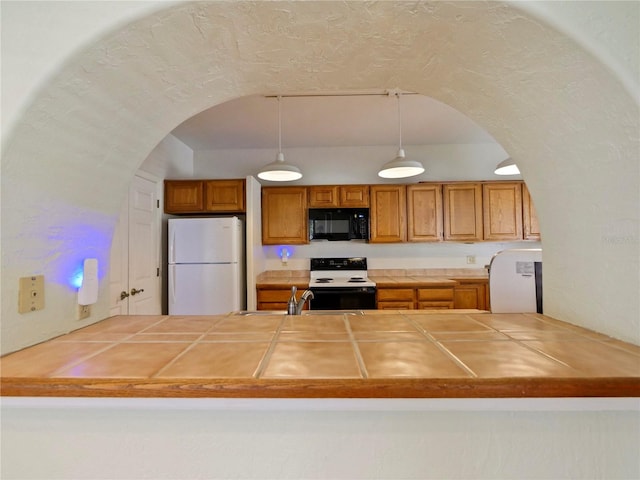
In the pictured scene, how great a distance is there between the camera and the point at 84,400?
0.59 m

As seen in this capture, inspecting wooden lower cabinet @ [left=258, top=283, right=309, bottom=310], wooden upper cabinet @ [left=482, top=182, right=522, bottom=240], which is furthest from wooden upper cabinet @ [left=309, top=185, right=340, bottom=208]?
wooden upper cabinet @ [left=482, top=182, right=522, bottom=240]

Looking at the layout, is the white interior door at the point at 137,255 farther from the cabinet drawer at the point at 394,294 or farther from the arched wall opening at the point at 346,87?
the cabinet drawer at the point at 394,294

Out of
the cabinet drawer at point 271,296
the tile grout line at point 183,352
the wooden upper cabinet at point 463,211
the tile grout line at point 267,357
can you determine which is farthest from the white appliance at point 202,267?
the wooden upper cabinet at point 463,211

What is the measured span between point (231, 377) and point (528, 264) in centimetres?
155

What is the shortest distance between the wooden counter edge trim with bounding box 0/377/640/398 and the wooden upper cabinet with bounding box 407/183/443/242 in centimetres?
297

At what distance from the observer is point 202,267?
9.57ft

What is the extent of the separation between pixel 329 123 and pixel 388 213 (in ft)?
4.19

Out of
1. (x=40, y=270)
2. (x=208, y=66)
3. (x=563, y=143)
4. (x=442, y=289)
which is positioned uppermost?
(x=208, y=66)

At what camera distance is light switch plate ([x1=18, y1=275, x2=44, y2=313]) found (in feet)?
2.45

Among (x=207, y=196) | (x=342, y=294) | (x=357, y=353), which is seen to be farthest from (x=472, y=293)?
(x=207, y=196)

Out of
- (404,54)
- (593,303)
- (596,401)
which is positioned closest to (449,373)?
(596,401)

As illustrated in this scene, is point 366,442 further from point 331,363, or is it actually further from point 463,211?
point 463,211

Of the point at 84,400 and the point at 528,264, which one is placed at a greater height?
the point at 528,264

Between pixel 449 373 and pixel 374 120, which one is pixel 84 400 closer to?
pixel 449 373
